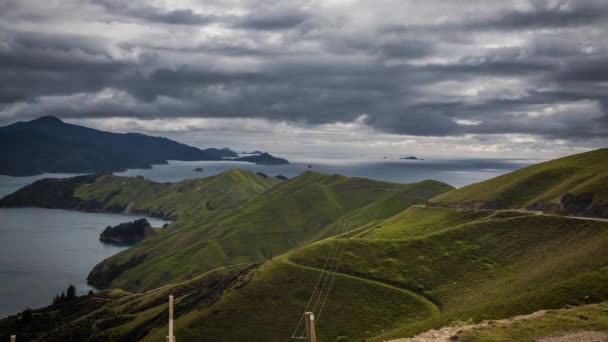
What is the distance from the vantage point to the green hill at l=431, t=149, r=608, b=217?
124250 millimetres

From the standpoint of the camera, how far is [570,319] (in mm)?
42188

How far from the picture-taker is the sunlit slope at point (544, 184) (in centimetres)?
13571

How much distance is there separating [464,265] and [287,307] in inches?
1533

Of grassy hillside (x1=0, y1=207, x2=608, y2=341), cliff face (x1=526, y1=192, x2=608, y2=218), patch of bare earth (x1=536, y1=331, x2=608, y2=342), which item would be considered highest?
cliff face (x1=526, y1=192, x2=608, y2=218)

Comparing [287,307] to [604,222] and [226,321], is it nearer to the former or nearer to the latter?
[226,321]

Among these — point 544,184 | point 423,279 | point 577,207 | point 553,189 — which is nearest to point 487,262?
point 423,279

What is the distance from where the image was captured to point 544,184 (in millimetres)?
157375

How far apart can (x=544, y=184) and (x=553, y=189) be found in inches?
431

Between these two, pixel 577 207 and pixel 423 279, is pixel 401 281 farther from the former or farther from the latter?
pixel 577 207

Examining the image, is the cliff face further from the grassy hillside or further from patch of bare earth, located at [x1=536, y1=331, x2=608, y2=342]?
patch of bare earth, located at [x1=536, y1=331, x2=608, y2=342]

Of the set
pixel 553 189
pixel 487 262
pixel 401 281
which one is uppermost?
pixel 553 189

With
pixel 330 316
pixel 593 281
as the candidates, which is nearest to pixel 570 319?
pixel 593 281

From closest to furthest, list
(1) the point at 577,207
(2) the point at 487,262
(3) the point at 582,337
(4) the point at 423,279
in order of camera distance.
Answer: (3) the point at 582,337 < (4) the point at 423,279 < (2) the point at 487,262 < (1) the point at 577,207

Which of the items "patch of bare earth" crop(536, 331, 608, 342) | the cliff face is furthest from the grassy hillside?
"patch of bare earth" crop(536, 331, 608, 342)
